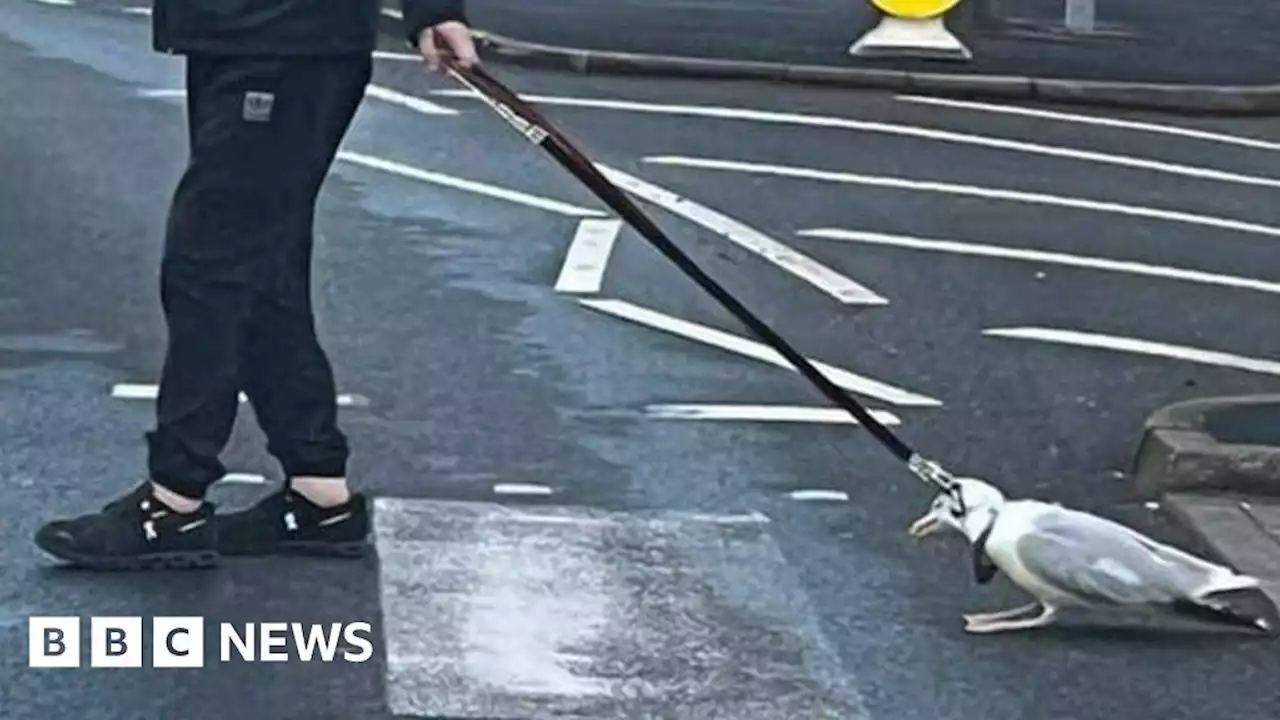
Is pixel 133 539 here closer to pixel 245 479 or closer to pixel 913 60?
pixel 245 479

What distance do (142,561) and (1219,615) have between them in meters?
2.16

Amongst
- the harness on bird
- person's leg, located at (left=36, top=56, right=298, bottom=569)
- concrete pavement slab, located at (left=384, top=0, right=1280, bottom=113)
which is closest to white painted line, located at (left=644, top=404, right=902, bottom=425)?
the harness on bird

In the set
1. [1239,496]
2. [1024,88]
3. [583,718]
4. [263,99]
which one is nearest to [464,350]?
[1239,496]

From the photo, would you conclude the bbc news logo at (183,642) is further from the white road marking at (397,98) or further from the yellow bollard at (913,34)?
the yellow bollard at (913,34)

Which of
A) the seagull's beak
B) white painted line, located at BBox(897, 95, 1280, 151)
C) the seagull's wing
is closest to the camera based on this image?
the seagull's wing

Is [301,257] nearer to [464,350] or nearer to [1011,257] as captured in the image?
[464,350]

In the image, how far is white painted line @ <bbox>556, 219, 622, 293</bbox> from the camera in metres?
10.1

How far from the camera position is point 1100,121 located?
16.3 meters

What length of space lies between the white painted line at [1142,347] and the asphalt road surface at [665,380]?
0.06 feet

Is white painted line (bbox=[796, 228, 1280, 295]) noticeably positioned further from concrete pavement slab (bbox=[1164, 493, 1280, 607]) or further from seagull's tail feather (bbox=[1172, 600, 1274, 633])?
seagull's tail feather (bbox=[1172, 600, 1274, 633])

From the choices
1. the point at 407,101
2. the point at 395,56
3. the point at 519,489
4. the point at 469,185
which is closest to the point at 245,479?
the point at 519,489

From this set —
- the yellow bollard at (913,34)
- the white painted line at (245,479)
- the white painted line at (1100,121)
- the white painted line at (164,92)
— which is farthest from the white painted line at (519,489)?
the yellow bollard at (913,34)

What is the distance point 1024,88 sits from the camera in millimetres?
16953

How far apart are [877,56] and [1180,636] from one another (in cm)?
1153
